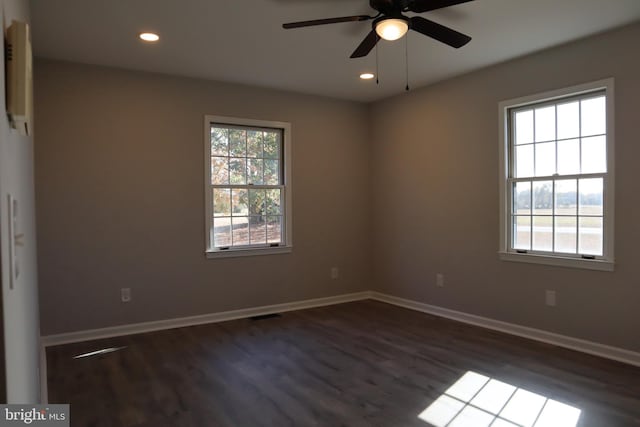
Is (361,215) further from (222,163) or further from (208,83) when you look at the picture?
(208,83)

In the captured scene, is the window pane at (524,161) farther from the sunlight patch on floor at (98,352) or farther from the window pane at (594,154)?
the sunlight patch on floor at (98,352)

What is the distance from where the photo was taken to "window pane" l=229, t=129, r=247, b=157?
4891 millimetres

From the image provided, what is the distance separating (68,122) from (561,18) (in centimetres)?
428

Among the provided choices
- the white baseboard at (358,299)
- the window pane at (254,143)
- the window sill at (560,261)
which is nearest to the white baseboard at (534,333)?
the white baseboard at (358,299)

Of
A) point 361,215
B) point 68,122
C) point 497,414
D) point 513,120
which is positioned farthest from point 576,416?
point 68,122

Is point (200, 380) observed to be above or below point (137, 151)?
below

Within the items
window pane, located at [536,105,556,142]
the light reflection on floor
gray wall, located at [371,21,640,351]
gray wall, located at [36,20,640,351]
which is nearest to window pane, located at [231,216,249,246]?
gray wall, located at [36,20,640,351]

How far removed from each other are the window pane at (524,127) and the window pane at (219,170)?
306cm

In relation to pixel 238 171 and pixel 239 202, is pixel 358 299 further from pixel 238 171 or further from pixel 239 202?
pixel 238 171

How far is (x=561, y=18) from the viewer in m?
3.22

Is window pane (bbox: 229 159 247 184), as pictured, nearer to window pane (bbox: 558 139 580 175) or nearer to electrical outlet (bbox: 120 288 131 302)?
electrical outlet (bbox: 120 288 131 302)

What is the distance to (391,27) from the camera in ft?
8.41

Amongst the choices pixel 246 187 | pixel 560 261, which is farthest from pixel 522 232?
pixel 246 187

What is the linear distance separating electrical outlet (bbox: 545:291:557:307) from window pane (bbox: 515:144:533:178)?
111cm
